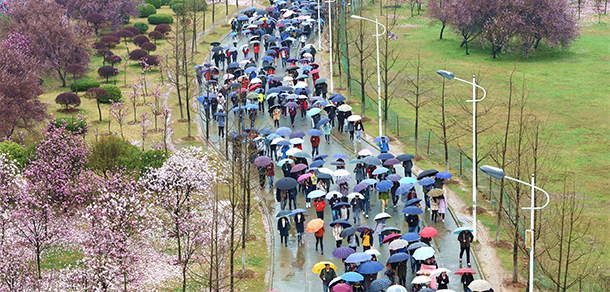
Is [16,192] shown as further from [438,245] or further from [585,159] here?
[585,159]

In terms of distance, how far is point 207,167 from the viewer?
3678 centimetres

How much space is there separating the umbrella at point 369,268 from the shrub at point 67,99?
35046 mm

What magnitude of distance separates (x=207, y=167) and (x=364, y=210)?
9.15 m

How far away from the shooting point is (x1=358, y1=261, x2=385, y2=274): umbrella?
2433 cm

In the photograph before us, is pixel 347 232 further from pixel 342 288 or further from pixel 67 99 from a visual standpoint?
pixel 67 99

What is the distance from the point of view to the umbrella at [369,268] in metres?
24.3

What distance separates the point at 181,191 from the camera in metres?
33.5

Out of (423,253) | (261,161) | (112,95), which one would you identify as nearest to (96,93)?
(112,95)

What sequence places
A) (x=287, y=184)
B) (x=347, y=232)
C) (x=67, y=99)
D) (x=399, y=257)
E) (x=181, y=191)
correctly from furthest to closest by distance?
(x=67, y=99) < (x=181, y=191) < (x=287, y=184) < (x=347, y=232) < (x=399, y=257)

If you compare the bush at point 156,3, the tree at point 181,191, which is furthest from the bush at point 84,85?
the bush at point 156,3

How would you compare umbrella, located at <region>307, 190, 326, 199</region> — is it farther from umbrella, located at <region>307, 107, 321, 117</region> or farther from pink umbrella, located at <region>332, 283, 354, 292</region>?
umbrella, located at <region>307, 107, 321, 117</region>

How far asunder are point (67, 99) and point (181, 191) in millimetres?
23320

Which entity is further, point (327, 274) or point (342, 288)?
point (327, 274)

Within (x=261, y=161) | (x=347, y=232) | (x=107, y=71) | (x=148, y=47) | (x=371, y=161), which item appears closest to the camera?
(x=347, y=232)
